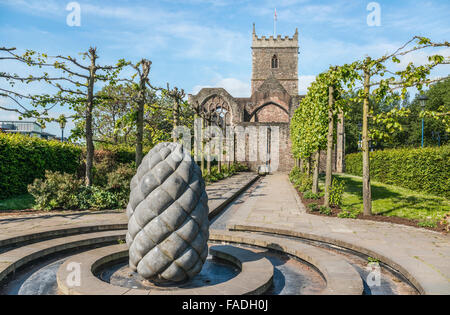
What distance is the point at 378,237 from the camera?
677 centimetres

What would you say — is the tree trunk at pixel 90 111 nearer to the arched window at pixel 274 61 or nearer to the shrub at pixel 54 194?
the shrub at pixel 54 194

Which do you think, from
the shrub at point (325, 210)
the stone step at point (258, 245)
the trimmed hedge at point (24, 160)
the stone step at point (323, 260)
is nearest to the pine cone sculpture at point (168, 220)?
the stone step at point (258, 245)

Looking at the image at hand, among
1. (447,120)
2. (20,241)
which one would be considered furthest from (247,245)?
(447,120)

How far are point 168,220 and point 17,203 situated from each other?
9736 millimetres

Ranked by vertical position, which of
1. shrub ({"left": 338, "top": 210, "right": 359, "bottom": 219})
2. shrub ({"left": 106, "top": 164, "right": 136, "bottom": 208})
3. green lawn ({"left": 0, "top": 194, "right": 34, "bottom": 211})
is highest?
shrub ({"left": 106, "top": 164, "right": 136, "bottom": 208})

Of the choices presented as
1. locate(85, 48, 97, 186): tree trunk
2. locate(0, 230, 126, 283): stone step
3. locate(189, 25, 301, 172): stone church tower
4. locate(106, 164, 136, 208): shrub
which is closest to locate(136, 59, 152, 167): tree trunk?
locate(106, 164, 136, 208): shrub

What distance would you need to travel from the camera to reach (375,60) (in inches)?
369

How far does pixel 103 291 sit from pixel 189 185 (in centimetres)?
151

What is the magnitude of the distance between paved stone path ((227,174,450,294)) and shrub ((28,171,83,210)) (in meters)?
5.28

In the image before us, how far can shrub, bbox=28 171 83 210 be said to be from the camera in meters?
9.95

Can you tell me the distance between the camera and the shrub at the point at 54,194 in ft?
32.7

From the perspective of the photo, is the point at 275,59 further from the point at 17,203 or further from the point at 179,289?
the point at 179,289

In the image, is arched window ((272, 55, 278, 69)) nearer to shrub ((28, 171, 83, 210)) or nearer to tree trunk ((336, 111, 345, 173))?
tree trunk ((336, 111, 345, 173))
